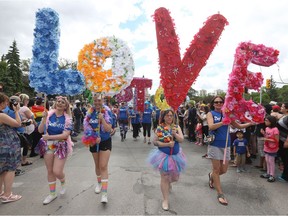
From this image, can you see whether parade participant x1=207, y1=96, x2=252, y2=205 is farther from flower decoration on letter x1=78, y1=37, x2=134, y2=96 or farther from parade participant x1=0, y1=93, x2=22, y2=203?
parade participant x1=0, y1=93, x2=22, y2=203

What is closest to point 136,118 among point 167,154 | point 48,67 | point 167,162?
point 48,67

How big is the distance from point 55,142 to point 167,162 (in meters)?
1.93

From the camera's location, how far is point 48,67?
13.6 ft

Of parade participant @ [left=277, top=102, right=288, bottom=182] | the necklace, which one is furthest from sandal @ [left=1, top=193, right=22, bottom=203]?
parade participant @ [left=277, top=102, right=288, bottom=182]

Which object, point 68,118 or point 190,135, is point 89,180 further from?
point 190,135

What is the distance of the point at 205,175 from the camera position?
5.49 m

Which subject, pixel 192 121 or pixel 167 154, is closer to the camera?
pixel 167 154

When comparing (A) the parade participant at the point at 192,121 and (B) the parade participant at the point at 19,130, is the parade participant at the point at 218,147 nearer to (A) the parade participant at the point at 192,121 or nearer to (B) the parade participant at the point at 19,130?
(B) the parade participant at the point at 19,130

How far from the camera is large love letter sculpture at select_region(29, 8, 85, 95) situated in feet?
13.4

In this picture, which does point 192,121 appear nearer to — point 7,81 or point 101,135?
point 101,135

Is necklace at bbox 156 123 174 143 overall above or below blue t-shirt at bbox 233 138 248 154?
above

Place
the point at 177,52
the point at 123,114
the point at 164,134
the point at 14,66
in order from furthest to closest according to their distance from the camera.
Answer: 1. the point at 14,66
2. the point at 123,114
3. the point at 177,52
4. the point at 164,134

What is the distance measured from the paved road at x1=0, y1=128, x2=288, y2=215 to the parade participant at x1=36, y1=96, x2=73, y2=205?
1.45 ft

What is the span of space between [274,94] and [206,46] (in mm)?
71658
